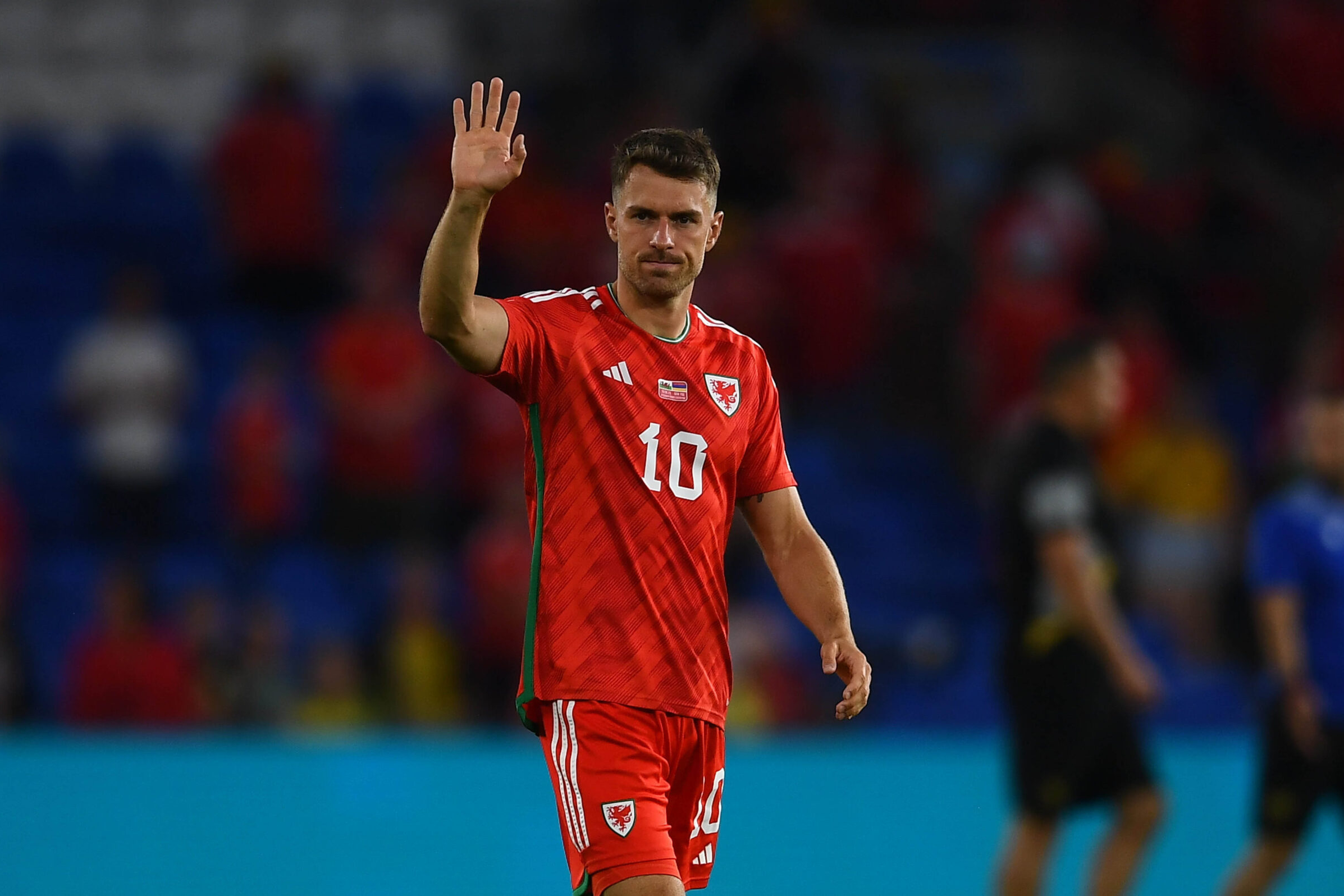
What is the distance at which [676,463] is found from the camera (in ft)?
13.2

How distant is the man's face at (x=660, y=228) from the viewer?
3916 millimetres

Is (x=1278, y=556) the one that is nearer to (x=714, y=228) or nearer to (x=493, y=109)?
(x=714, y=228)

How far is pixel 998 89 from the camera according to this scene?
14.6 meters

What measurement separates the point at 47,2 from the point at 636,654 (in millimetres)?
11877

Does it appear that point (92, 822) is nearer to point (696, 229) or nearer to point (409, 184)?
point (696, 229)

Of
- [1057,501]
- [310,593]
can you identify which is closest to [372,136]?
[310,593]

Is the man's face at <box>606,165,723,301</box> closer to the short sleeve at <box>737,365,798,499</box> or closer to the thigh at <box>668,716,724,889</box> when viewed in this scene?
the short sleeve at <box>737,365,798,499</box>

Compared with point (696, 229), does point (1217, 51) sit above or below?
above

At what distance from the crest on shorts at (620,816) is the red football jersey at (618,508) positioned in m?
0.22

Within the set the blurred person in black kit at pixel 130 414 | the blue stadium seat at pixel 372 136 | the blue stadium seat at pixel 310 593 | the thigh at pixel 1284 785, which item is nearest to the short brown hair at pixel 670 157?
the thigh at pixel 1284 785

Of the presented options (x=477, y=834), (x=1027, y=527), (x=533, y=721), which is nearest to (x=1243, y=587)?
(x=1027, y=527)

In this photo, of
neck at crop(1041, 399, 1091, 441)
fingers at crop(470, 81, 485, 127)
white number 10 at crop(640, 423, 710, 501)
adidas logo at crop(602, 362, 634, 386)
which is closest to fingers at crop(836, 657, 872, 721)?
white number 10 at crop(640, 423, 710, 501)

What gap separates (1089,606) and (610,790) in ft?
10.5

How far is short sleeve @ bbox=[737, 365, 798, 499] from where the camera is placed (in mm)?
4227
